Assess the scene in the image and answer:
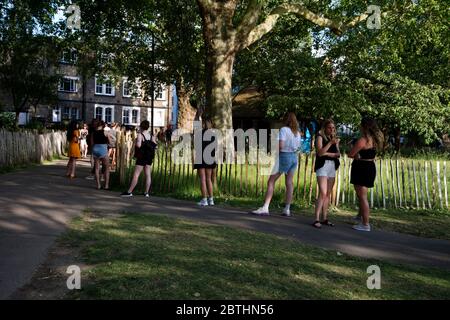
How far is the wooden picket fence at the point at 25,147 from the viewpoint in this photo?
56.1ft

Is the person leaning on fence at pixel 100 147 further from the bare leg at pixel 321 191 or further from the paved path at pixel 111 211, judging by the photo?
the bare leg at pixel 321 191

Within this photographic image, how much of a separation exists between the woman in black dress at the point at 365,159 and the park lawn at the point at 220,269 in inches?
79.3

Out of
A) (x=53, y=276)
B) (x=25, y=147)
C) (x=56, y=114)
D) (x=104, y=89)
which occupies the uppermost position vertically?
(x=104, y=89)

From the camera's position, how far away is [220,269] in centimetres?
528

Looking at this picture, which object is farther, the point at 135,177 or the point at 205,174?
the point at 135,177

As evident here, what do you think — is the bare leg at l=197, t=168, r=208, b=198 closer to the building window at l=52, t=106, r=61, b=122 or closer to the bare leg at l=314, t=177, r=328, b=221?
the bare leg at l=314, t=177, r=328, b=221

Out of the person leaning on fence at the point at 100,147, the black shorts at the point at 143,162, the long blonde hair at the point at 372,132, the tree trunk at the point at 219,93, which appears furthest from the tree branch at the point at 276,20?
the long blonde hair at the point at 372,132

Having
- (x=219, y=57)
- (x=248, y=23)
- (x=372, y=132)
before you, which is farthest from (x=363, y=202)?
(x=248, y=23)

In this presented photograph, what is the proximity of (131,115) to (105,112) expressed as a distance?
3.22m

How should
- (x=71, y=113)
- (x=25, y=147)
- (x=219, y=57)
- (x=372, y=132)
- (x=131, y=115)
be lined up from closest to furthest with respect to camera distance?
(x=372, y=132) → (x=219, y=57) → (x=25, y=147) → (x=71, y=113) → (x=131, y=115)

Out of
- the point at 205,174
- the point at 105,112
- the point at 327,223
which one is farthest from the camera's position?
the point at 105,112

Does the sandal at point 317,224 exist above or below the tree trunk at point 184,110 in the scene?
below

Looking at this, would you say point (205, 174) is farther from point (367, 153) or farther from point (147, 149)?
point (367, 153)
